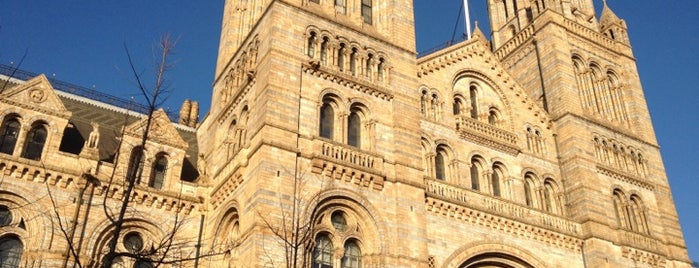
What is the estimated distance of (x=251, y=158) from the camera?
86.7 ft

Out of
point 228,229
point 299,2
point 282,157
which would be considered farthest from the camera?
point 299,2

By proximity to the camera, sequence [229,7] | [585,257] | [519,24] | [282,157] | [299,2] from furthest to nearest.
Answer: [519,24]
[229,7]
[585,257]
[299,2]
[282,157]

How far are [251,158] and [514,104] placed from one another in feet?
53.3

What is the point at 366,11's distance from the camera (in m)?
34.1

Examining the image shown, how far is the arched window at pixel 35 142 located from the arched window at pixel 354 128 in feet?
40.0

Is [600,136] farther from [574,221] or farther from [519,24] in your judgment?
[519,24]

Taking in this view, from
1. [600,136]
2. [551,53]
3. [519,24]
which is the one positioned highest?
[519,24]

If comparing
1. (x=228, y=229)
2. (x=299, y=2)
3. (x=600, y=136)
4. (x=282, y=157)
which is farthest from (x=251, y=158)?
(x=600, y=136)

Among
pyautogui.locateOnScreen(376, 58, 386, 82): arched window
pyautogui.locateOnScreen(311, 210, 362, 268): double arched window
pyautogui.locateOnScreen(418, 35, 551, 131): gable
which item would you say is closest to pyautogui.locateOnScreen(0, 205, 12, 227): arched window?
pyautogui.locateOnScreen(311, 210, 362, 268): double arched window

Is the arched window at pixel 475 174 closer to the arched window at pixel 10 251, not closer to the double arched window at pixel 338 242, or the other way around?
the double arched window at pixel 338 242

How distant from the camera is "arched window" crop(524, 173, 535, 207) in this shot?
111 feet

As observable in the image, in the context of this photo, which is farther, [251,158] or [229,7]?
[229,7]

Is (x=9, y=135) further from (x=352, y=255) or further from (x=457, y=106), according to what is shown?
(x=457, y=106)

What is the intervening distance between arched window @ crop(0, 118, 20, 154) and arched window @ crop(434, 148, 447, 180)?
57.6 feet
